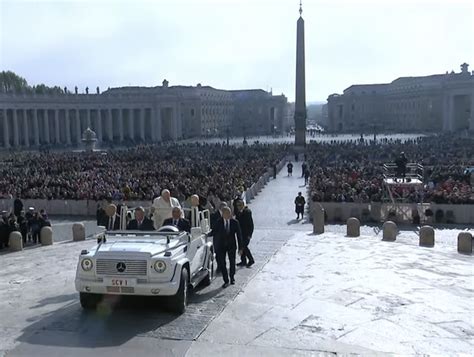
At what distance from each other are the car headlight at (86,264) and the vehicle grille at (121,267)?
0.14 meters

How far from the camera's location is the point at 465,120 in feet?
412

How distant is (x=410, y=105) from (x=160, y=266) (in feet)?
490

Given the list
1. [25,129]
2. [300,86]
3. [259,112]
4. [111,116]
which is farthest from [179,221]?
[259,112]

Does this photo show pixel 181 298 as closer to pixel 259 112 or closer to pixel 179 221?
pixel 179 221

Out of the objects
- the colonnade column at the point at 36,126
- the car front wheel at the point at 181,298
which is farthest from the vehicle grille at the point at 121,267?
the colonnade column at the point at 36,126

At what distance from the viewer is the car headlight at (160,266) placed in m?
9.23

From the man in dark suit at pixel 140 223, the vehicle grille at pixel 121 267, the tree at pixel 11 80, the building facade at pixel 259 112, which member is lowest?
the vehicle grille at pixel 121 267

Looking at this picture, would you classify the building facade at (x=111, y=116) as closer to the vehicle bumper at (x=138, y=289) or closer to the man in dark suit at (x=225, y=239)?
the man in dark suit at (x=225, y=239)

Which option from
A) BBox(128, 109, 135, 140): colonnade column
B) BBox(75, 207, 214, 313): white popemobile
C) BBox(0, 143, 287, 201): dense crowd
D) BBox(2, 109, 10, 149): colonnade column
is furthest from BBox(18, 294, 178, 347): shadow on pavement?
BBox(128, 109, 135, 140): colonnade column

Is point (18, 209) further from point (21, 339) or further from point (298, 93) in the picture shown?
point (298, 93)

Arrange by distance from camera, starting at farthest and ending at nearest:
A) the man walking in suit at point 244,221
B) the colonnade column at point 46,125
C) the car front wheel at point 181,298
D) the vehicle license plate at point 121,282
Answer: the colonnade column at point 46,125 → the man walking in suit at point 244,221 → the car front wheel at point 181,298 → the vehicle license plate at point 121,282

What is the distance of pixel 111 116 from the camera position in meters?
111

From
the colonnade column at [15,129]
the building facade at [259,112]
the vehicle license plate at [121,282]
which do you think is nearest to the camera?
the vehicle license plate at [121,282]

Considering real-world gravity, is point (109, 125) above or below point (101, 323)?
above
